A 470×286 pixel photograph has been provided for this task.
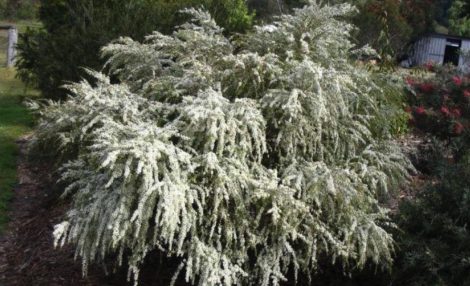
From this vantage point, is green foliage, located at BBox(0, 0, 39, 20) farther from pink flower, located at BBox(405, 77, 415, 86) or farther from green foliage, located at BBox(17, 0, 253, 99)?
pink flower, located at BBox(405, 77, 415, 86)

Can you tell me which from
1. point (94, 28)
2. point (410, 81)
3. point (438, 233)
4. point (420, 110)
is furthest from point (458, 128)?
point (94, 28)

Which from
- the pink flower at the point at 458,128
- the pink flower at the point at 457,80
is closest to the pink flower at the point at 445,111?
the pink flower at the point at 458,128

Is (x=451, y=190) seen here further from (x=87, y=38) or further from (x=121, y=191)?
(x=87, y=38)

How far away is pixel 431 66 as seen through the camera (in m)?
9.65

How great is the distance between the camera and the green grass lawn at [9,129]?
250 inches

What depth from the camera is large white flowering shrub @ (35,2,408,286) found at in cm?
339

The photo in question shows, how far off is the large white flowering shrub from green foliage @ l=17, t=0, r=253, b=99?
3.23 m

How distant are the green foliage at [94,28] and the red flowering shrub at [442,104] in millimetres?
2988

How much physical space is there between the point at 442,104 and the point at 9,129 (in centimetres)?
621

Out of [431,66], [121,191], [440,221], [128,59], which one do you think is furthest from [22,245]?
[431,66]

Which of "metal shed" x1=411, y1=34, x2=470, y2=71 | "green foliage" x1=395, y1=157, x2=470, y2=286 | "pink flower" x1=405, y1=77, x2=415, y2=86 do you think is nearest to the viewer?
"green foliage" x1=395, y1=157, x2=470, y2=286

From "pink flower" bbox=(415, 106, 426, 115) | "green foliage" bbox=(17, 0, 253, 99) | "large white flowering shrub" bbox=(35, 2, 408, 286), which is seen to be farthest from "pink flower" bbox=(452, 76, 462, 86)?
"large white flowering shrub" bbox=(35, 2, 408, 286)

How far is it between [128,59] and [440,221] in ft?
9.82

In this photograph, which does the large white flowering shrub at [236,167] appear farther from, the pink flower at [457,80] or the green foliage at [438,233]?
the pink flower at [457,80]
